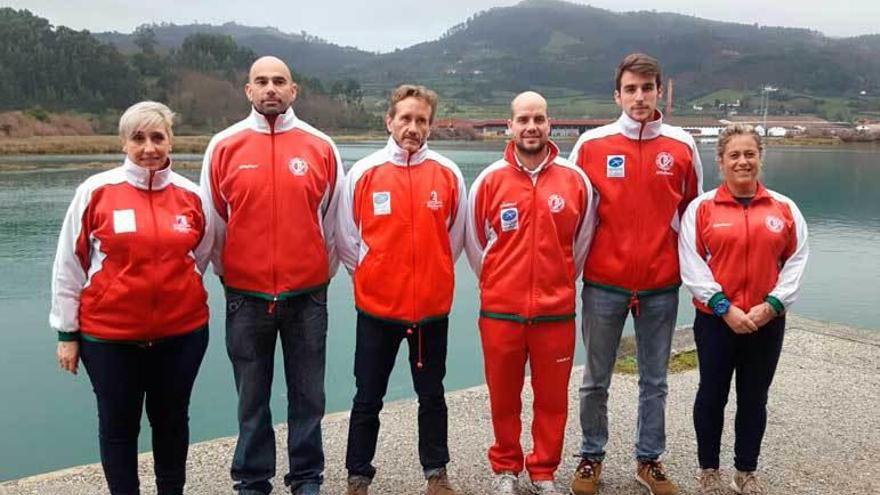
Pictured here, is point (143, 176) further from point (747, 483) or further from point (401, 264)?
point (747, 483)

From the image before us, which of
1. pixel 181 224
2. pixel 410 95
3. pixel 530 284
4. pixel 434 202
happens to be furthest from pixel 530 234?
pixel 181 224

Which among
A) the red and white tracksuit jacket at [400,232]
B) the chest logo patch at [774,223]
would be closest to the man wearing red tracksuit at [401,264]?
the red and white tracksuit jacket at [400,232]

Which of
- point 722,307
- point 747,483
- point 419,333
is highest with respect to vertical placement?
point 722,307

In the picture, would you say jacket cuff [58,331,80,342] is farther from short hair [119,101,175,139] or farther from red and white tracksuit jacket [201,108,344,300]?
short hair [119,101,175,139]

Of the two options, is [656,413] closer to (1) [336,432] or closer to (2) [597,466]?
(2) [597,466]

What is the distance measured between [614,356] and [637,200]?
0.73m

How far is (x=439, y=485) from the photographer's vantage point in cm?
330

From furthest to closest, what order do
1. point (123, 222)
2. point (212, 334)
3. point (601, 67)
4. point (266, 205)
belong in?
point (601, 67) < point (212, 334) < point (266, 205) < point (123, 222)

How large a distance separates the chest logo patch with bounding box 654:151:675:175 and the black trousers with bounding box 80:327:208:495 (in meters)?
2.07

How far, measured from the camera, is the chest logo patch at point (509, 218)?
10.4 ft

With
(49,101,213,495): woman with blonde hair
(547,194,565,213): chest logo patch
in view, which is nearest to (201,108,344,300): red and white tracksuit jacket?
(49,101,213,495): woman with blonde hair

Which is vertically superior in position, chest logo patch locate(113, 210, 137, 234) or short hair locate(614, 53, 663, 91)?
short hair locate(614, 53, 663, 91)

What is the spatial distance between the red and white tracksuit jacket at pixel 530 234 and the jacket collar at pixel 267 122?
87 cm

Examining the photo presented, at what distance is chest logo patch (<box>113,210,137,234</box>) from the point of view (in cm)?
272
